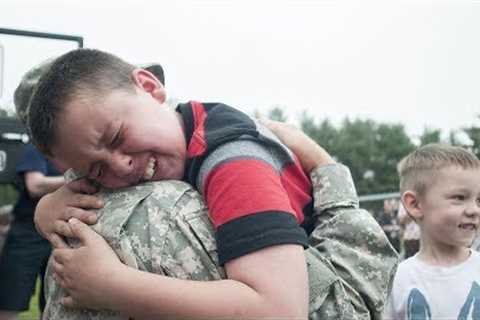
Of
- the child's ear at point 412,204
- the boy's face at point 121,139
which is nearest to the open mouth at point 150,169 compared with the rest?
the boy's face at point 121,139

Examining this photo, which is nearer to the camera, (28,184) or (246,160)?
(246,160)

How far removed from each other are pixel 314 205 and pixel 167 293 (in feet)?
1.53

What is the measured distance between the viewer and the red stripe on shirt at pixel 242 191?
4.14 feet

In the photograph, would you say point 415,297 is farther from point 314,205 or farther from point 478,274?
point 314,205

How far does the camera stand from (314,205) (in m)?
1.57

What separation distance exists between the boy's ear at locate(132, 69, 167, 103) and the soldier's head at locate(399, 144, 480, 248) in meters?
2.11

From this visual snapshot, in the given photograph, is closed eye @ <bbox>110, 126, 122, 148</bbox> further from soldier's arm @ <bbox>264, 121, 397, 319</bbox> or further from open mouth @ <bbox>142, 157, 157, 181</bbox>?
soldier's arm @ <bbox>264, 121, 397, 319</bbox>

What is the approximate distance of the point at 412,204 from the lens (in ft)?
11.3

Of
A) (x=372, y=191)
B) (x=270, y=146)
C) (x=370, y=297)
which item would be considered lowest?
(x=372, y=191)

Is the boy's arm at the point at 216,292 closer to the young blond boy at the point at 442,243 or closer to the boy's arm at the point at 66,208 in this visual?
the boy's arm at the point at 66,208

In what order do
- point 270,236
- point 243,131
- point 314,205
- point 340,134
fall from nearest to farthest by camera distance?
point 270,236 → point 243,131 → point 314,205 → point 340,134

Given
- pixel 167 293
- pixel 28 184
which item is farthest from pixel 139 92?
pixel 28 184

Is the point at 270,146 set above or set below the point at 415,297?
above

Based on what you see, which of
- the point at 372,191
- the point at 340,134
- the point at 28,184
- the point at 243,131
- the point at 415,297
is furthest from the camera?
the point at 340,134
